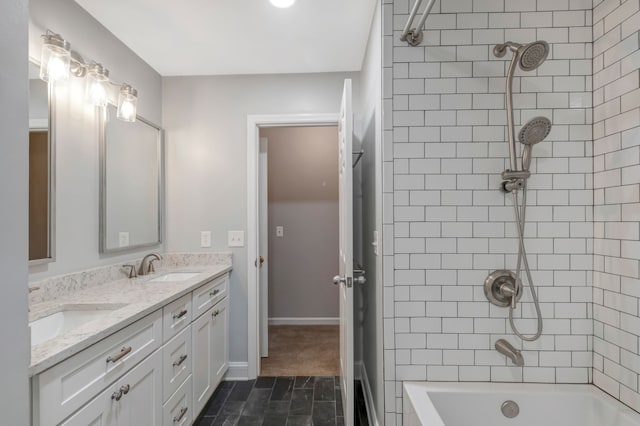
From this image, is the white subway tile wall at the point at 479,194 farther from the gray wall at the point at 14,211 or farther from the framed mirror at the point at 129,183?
the framed mirror at the point at 129,183

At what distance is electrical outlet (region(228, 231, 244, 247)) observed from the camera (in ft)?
7.88

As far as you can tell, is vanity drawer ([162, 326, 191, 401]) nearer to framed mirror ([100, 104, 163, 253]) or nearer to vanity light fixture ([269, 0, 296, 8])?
framed mirror ([100, 104, 163, 253])

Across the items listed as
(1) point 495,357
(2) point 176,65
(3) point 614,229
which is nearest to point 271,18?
(2) point 176,65

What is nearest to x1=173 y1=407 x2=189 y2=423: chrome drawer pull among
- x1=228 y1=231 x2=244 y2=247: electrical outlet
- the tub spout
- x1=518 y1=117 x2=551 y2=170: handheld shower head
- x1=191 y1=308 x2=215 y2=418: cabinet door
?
x1=191 y1=308 x2=215 y2=418: cabinet door

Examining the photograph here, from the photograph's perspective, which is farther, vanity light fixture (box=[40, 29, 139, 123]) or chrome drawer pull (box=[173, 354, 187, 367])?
chrome drawer pull (box=[173, 354, 187, 367])

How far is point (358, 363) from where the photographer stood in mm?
2449

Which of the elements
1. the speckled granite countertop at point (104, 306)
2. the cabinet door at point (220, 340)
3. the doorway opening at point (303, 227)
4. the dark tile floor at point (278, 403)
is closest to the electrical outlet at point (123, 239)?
the speckled granite countertop at point (104, 306)

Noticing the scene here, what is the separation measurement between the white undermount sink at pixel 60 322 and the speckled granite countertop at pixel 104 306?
0.06ft

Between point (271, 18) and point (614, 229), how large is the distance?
6.56 ft

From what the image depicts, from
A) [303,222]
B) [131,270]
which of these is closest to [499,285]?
[131,270]

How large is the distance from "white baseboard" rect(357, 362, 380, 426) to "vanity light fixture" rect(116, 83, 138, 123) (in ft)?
7.68

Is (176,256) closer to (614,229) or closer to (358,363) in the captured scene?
(358,363)

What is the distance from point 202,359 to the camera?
6.07ft

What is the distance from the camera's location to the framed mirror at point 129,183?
71.5 inches
